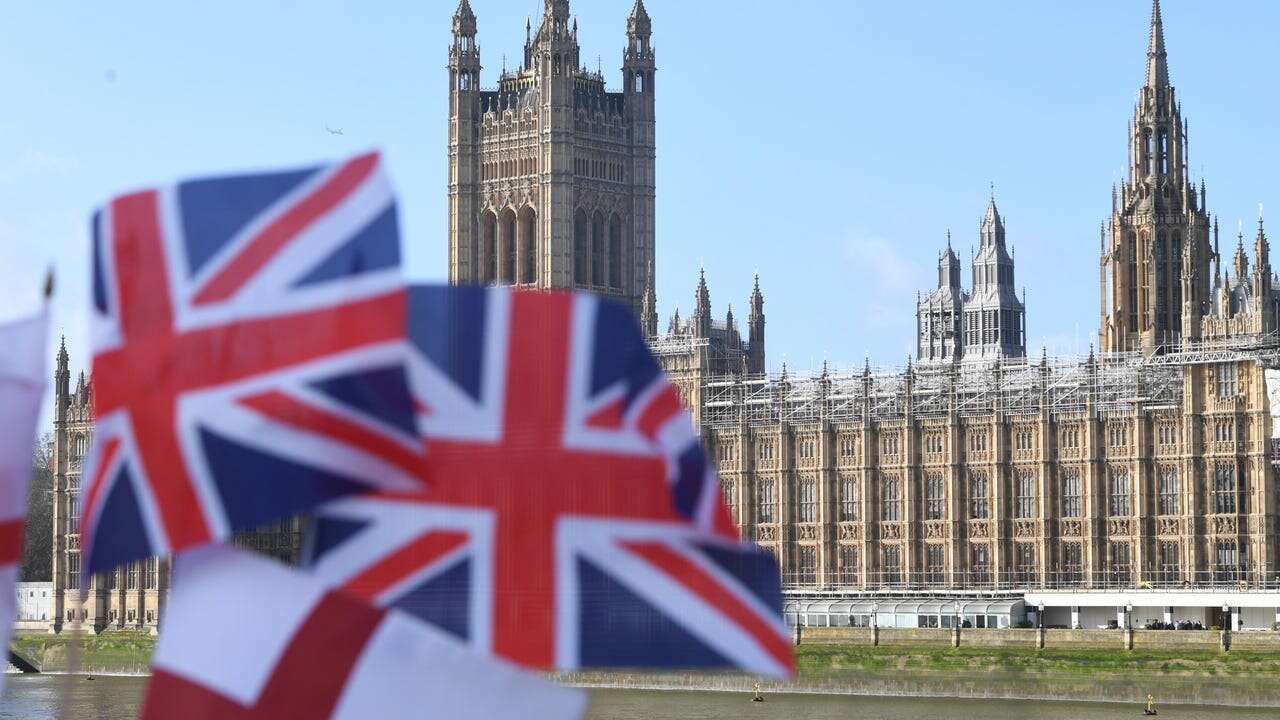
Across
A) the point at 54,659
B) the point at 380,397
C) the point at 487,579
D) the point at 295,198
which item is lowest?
the point at 54,659

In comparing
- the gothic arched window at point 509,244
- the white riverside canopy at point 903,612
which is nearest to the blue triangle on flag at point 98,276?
the white riverside canopy at point 903,612

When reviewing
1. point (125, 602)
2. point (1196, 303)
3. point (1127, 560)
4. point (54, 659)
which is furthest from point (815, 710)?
point (125, 602)

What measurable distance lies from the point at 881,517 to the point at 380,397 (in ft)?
285

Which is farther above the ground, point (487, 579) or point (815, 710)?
point (487, 579)

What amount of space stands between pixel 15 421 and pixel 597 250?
4415 inches

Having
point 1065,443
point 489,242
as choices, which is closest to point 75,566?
point 489,242

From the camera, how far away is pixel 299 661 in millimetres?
12312

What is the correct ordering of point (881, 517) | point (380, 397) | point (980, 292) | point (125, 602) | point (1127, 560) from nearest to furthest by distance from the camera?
1. point (380, 397)
2. point (1127, 560)
3. point (881, 517)
4. point (125, 602)
5. point (980, 292)

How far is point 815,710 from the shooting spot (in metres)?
72.9

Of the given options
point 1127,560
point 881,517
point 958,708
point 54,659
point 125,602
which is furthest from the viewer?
point 125,602

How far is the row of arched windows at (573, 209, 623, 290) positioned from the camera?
124000mm

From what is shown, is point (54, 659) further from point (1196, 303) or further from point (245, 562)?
point (245, 562)

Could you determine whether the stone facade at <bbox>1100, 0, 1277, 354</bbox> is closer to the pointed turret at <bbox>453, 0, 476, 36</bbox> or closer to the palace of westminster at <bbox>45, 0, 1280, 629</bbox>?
the palace of westminster at <bbox>45, 0, 1280, 629</bbox>

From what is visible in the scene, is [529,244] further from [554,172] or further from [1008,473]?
[1008,473]
